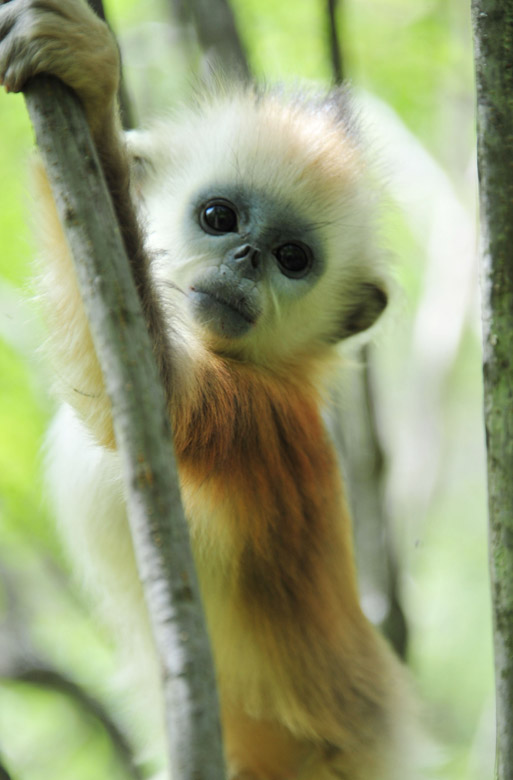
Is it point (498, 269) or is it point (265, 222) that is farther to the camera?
point (265, 222)

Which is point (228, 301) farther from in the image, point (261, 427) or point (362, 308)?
point (362, 308)

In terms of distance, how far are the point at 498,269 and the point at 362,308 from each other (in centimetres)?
188

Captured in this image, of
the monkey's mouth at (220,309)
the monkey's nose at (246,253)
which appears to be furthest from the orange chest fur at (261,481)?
the monkey's nose at (246,253)

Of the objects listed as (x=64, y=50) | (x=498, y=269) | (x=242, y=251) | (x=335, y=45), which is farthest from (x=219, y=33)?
(x=498, y=269)

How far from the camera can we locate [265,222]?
3.57 meters

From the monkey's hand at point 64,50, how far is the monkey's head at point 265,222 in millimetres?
1026

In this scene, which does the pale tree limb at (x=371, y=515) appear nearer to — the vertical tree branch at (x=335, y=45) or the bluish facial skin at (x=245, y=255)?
the bluish facial skin at (x=245, y=255)

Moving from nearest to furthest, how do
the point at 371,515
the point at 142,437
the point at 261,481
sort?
the point at 142,437 → the point at 261,481 → the point at 371,515

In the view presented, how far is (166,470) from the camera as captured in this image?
66.1 inches

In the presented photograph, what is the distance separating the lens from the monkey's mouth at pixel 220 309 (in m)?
3.33

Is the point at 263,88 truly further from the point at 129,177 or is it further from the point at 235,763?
the point at 235,763

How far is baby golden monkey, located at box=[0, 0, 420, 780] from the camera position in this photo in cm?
332

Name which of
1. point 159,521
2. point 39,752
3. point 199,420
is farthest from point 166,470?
point 39,752

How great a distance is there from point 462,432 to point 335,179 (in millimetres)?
4616
